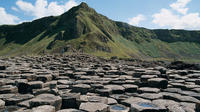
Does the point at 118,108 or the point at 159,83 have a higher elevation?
the point at 159,83

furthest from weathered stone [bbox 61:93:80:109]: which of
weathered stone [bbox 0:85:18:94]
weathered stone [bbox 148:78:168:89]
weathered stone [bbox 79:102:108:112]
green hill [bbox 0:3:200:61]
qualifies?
green hill [bbox 0:3:200:61]

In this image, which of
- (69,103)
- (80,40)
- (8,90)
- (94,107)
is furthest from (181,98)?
(80,40)

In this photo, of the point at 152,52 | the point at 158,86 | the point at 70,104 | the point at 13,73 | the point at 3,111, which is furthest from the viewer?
the point at 152,52

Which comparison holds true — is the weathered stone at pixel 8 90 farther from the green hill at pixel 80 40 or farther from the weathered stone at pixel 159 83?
the green hill at pixel 80 40

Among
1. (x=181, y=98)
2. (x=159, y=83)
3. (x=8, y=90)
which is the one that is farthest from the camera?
(x=159, y=83)

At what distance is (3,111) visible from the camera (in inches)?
178

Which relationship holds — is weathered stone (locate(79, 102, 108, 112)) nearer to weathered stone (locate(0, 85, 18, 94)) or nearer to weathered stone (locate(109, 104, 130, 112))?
weathered stone (locate(109, 104, 130, 112))

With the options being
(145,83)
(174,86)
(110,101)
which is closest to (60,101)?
(110,101)

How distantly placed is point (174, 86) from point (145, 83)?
1.15 m

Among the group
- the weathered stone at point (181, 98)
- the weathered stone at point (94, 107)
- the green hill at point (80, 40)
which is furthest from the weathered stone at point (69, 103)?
the green hill at point (80, 40)

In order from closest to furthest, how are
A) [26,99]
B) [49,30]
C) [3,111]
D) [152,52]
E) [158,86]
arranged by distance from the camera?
[3,111], [26,99], [158,86], [49,30], [152,52]

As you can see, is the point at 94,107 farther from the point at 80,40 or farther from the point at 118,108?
the point at 80,40

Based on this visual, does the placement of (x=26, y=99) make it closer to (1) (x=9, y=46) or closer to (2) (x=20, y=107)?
(2) (x=20, y=107)

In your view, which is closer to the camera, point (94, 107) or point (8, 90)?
point (94, 107)
